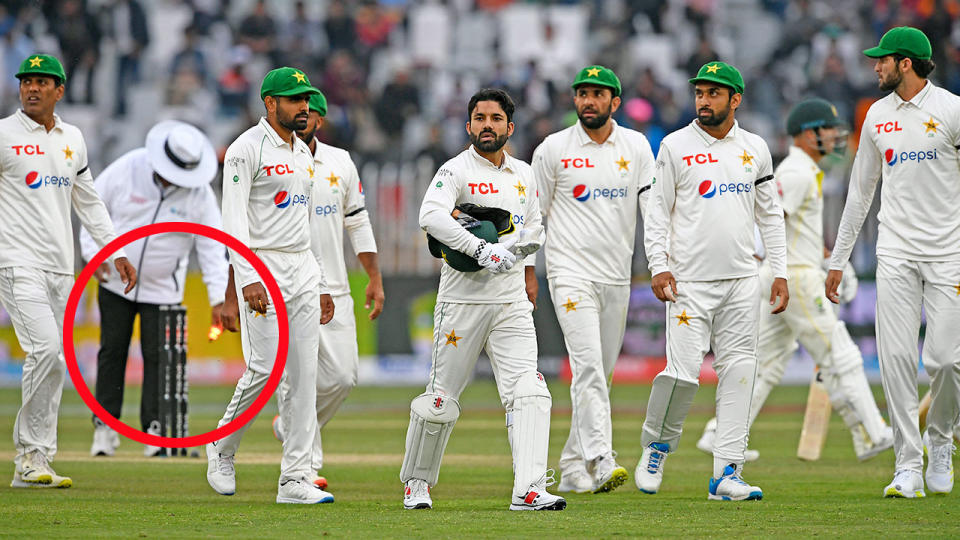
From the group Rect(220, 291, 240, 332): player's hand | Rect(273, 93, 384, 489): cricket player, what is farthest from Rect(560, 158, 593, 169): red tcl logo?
Rect(220, 291, 240, 332): player's hand

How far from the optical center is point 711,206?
9180 mm

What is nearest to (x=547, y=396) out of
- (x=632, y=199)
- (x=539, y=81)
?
(x=632, y=199)

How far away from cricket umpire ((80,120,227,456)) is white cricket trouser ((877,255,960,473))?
5.81 meters

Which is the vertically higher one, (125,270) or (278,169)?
(278,169)

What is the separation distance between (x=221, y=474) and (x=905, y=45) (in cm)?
530

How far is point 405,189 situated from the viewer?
21438mm

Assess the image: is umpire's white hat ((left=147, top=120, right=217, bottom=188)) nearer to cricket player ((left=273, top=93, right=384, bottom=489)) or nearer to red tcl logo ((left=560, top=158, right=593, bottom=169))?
cricket player ((left=273, top=93, right=384, bottom=489))

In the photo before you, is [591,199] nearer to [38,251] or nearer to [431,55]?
[38,251]

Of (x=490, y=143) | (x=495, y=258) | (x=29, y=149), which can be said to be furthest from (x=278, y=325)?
(x=29, y=149)

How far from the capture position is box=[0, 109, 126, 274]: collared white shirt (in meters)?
9.57

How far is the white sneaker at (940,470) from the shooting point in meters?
9.08

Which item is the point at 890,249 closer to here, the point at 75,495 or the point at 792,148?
the point at 792,148

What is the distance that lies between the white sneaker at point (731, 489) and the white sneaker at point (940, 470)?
1.15m

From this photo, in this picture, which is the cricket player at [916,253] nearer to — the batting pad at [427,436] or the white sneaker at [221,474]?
the batting pad at [427,436]
